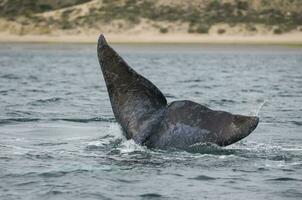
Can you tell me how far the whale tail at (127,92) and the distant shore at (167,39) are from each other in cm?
5827

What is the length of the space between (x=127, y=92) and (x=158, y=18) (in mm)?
66519

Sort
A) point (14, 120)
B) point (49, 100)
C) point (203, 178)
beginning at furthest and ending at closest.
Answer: point (49, 100) < point (14, 120) < point (203, 178)

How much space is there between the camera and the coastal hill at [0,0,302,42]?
7481 centimetres

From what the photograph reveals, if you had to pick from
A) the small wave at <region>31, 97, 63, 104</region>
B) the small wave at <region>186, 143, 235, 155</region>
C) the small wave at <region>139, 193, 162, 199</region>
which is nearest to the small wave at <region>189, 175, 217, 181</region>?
the small wave at <region>186, 143, 235, 155</region>

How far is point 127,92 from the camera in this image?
12289 millimetres

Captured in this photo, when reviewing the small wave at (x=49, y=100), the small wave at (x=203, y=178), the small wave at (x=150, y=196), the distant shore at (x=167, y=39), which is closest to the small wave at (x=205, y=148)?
the small wave at (x=203, y=178)

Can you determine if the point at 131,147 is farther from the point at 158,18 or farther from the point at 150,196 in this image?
the point at 158,18

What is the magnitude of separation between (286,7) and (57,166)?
7430cm

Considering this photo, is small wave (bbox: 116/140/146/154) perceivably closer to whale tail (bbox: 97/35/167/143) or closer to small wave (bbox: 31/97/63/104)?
whale tail (bbox: 97/35/167/143)

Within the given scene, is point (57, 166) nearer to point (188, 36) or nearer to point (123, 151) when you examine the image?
point (123, 151)

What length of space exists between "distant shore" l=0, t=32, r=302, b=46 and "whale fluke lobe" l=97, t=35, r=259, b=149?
58291 mm

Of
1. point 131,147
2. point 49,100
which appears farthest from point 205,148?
point 49,100

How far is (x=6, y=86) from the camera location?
27.2 meters

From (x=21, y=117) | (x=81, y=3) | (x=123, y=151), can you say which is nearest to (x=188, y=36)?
(x=81, y=3)
